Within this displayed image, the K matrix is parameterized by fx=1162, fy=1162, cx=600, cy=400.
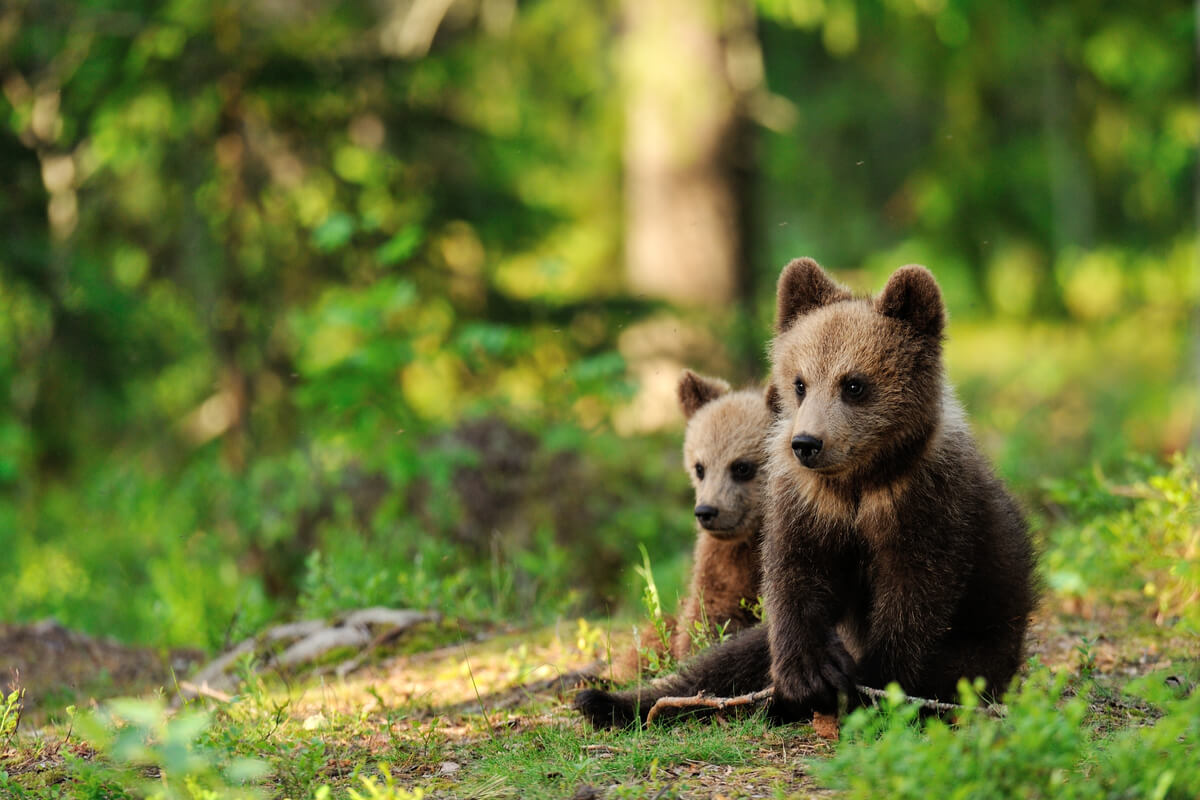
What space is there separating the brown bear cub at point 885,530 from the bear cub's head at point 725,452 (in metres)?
0.89

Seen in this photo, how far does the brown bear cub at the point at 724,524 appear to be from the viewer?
16.6 ft

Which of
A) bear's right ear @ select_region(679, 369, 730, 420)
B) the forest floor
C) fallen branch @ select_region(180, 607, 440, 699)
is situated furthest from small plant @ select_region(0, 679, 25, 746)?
bear's right ear @ select_region(679, 369, 730, 420)

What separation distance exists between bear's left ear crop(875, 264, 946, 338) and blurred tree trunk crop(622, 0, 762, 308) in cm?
690

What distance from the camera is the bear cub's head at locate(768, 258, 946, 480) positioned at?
155 inches

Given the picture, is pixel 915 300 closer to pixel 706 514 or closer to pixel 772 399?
pixel 772 399

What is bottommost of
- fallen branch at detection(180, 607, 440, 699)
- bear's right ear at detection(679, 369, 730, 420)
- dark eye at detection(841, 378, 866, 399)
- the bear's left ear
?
fallen branch at detection(180, 607, 440, 699)

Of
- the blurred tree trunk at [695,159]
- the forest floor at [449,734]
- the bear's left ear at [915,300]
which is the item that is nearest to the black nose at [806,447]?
the bear's left ear at [915,300]

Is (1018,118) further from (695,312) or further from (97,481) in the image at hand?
(97,481)

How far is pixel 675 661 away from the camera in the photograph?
195 inches

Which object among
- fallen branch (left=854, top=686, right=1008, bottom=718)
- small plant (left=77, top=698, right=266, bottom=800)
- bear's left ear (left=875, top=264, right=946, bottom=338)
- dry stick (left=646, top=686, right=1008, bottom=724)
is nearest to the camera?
small plant (left=77, top=698, right=266, bottom=800)

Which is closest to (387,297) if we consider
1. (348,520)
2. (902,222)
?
(348,520)

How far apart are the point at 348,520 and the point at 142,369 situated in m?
3.60

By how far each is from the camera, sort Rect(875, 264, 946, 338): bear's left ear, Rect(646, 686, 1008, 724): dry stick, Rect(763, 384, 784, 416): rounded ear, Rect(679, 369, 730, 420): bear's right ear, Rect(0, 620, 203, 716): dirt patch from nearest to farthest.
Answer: Rect(875, 264, 946, 338): bear's left ear, Rect(646, 686, 1008, 724): dry stick, Rect(763, 384, 784, 416): rounded ear, Rect(679, 369, 730, 420): bear's right ear, Rect(0, 620, 203, 716): dirt patch

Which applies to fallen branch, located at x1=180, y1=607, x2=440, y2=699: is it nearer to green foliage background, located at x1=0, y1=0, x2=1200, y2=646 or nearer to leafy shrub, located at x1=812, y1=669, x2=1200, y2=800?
green foliage background, located at x1=0, y1=0, x2=1200, y2=646
